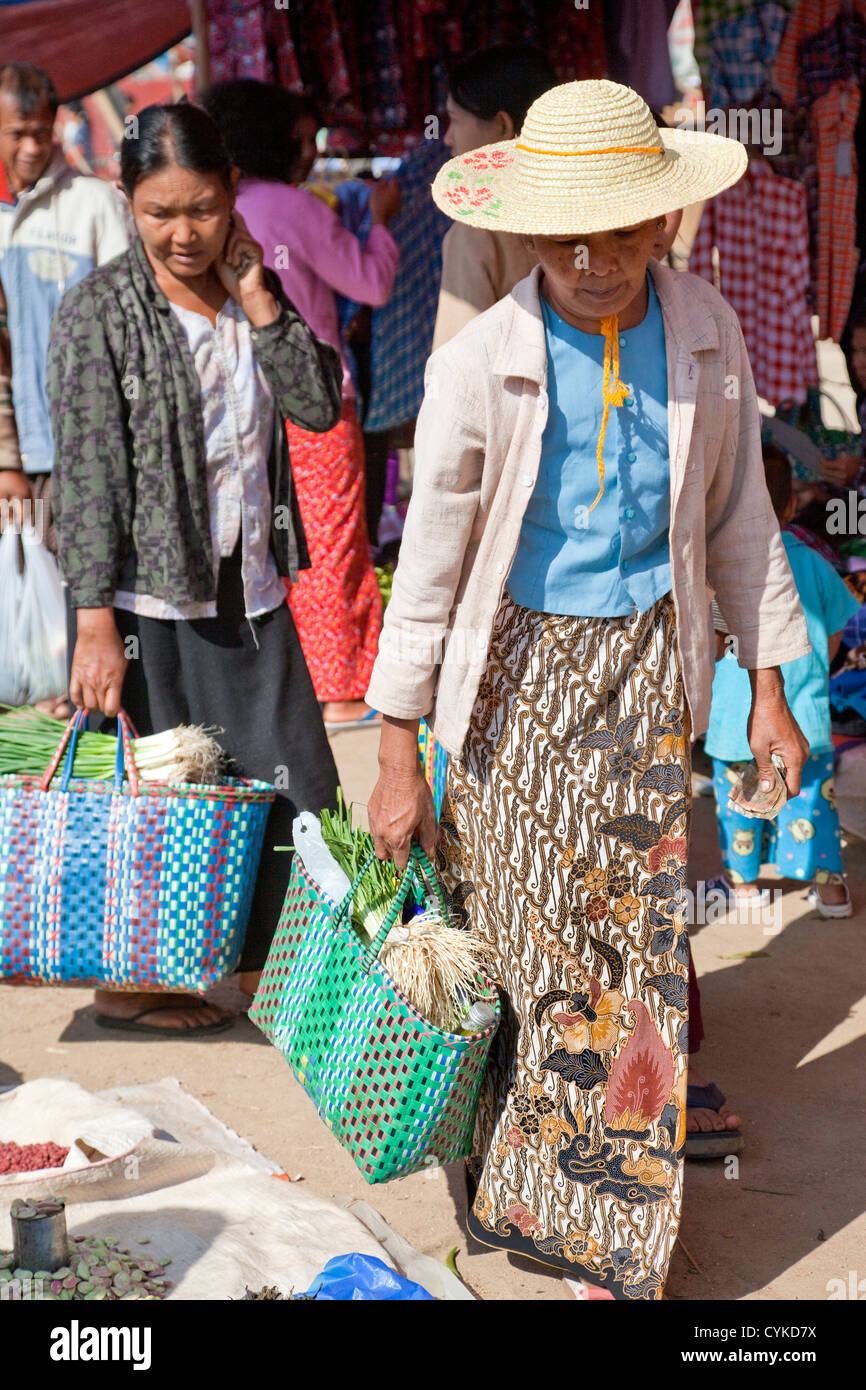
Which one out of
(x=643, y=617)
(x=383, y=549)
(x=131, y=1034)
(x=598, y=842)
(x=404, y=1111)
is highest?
(x=643, y=617)

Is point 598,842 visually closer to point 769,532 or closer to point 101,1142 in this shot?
point 769,532

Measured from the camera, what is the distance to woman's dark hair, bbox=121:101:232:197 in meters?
3.27

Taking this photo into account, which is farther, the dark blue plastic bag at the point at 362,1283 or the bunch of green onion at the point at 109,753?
the bunch of green onion at the point at 109,753

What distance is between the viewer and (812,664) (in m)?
4.55

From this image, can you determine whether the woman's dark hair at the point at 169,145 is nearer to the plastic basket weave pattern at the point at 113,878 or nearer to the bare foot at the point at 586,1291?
the plastic basket weave pattern at the point at 113,878

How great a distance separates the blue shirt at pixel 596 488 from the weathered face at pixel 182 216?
1.20m

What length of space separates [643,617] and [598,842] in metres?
0.40

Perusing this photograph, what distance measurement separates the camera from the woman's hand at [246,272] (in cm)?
345

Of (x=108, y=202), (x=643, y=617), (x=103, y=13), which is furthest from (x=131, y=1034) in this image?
(x=103, y=13)

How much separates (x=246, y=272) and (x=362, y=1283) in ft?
7.39

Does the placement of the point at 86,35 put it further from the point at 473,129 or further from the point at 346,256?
the point at 473,129

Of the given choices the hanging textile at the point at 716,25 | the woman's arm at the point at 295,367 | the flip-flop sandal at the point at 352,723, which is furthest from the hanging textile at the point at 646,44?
the woman's arm at the point at 295,367

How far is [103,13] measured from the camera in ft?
22.4

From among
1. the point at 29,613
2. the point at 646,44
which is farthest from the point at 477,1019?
the point at 646,44
